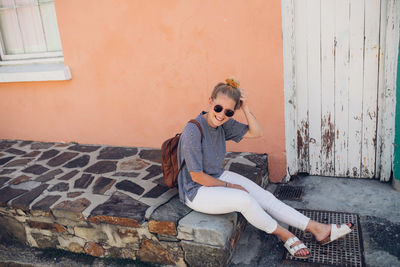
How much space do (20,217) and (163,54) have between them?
90.5 inches

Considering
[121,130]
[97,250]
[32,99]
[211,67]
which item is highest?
[211,67]

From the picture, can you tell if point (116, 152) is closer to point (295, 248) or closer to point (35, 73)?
point (35, 73)

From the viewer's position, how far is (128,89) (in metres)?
4.45

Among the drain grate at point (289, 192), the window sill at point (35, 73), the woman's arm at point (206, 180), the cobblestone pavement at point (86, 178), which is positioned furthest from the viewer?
the window sill at point (35, 73)

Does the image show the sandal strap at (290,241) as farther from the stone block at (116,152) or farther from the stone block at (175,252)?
the stone block at (116,152)

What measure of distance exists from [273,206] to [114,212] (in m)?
1.37

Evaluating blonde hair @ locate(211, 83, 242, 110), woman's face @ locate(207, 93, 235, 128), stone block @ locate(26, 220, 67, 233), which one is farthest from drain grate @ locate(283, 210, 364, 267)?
stone block @ locate(26, 220, 67, 233)

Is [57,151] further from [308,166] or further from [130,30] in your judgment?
[308,166]

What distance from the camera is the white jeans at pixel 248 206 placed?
2.75 meters

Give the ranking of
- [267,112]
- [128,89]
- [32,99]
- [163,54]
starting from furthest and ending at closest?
[32,99], [128,89], [163,54], [267,112]

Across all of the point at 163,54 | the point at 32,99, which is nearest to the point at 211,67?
the point at 163,54

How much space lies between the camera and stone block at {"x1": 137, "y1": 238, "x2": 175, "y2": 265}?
117 inches

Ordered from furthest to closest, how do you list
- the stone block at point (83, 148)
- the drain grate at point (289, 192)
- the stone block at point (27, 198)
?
the stone block at point (83, 148)
the drain grate at point (289, 192)
the stone block at point (27, 198)

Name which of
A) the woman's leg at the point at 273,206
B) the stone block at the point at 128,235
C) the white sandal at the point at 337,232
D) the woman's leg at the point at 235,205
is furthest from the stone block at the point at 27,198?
the white sandal at the point at 337,232
